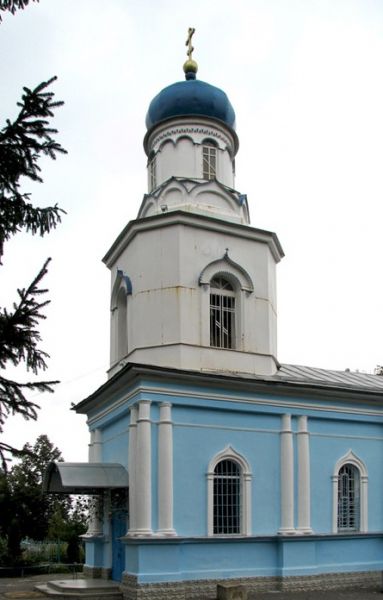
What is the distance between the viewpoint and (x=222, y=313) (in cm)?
1675

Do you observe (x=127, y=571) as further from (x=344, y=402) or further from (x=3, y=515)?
(x=3, y=515)

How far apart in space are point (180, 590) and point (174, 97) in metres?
11.8

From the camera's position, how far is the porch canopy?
1474cm

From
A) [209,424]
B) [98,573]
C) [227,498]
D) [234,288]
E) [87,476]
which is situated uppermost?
[234,288]

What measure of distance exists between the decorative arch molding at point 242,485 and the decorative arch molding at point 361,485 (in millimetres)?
2284

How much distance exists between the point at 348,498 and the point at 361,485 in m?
0.44

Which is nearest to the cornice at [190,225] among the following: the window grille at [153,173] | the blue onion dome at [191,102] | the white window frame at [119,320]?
the white window frame at [119,320]

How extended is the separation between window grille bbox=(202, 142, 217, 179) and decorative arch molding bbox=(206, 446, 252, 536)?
7.12 meters

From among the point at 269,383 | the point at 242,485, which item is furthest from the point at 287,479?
the point at 269,383

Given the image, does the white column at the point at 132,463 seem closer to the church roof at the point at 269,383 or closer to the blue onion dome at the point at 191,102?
the church roof at the point at 269,383

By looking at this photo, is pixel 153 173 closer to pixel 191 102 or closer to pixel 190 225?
pixel 191 102

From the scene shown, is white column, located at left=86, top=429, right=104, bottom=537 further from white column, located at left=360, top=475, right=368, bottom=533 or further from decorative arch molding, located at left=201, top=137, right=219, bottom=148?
decorative arch molding, located at left=201, top=137, right=219, bottom=148

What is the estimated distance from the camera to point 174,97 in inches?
736

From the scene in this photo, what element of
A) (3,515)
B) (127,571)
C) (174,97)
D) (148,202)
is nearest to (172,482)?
(127,571)
